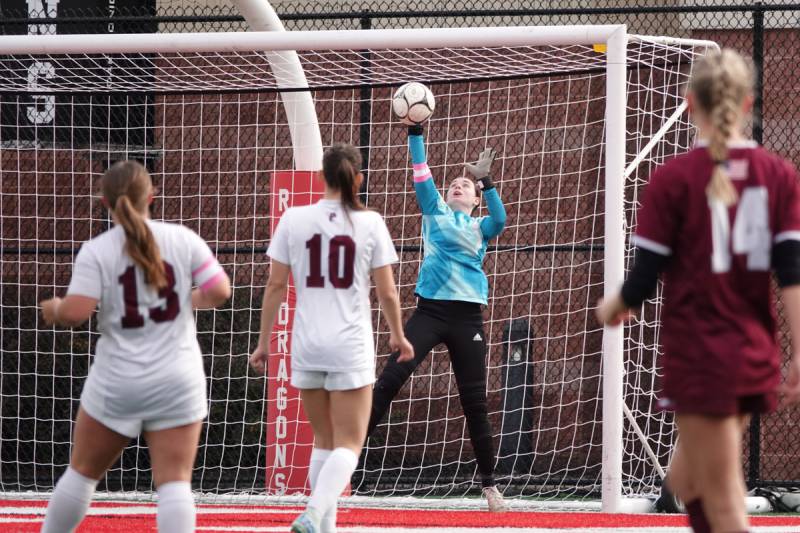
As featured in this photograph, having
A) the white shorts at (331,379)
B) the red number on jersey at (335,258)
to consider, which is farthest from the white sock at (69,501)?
the red number on jersey at (335,258)

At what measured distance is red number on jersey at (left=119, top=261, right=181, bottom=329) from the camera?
4.05 m

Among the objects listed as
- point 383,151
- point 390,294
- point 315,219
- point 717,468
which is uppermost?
point 383,151

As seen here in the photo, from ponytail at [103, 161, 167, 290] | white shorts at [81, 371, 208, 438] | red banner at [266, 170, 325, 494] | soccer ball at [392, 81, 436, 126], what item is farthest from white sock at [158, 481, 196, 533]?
red banner at [266, 170, 325, 494]

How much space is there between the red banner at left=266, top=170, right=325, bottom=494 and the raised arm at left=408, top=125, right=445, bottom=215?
94 cm

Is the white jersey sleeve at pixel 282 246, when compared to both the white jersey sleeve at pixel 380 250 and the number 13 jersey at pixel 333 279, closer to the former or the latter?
the number 13 jersey at pixel 333 279

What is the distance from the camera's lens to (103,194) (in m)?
4.17

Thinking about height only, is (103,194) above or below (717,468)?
above

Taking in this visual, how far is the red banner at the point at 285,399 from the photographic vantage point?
7.71 metres

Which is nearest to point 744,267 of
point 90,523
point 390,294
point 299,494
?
point 390,294

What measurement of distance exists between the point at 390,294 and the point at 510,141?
469 cm

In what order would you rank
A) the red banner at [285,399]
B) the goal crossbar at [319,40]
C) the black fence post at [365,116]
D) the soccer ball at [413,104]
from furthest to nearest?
1. the black fence post at [365,116]
2. the red banner at [285,399]
3. the goal crossbar at [319,40]
4. the soccer ball at [413,104]

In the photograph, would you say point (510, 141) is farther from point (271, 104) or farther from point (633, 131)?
point (271, 104)

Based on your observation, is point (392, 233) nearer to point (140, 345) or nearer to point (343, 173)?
point (343, 173)

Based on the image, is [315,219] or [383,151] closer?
[315,219]
